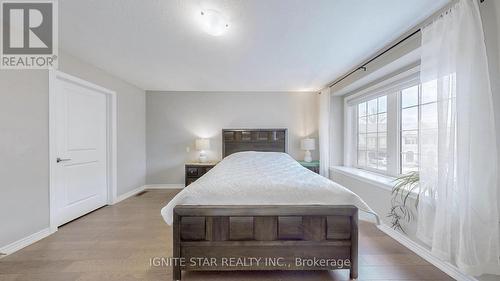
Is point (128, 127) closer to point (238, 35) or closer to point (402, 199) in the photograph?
point (238, 35)

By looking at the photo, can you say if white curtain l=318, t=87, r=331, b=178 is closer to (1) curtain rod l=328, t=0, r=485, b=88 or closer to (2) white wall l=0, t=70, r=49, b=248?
(1) curtain rod l=328, t=0, r=485, b=88

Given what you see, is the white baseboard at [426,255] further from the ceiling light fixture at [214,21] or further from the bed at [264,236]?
the ceiling light fixture at [214,21]

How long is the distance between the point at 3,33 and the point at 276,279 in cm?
342

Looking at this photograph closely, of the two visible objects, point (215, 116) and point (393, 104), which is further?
point (215, 116)

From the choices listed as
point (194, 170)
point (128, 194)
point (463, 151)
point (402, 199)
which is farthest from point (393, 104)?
point (128, 194)

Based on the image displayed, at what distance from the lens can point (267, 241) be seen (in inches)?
61.9

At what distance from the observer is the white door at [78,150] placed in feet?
8.43

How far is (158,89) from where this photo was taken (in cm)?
438

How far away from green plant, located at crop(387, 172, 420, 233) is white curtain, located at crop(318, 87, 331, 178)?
5.35ft

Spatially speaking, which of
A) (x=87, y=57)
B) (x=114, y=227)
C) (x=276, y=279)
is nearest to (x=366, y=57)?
(x=276, y=279)

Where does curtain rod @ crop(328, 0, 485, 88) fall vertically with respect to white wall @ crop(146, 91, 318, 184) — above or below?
above

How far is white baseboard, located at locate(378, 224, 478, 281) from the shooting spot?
5.23ft

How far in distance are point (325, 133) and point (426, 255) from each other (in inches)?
95.7

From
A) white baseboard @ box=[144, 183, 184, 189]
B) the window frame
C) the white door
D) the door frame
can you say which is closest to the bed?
the window frame
